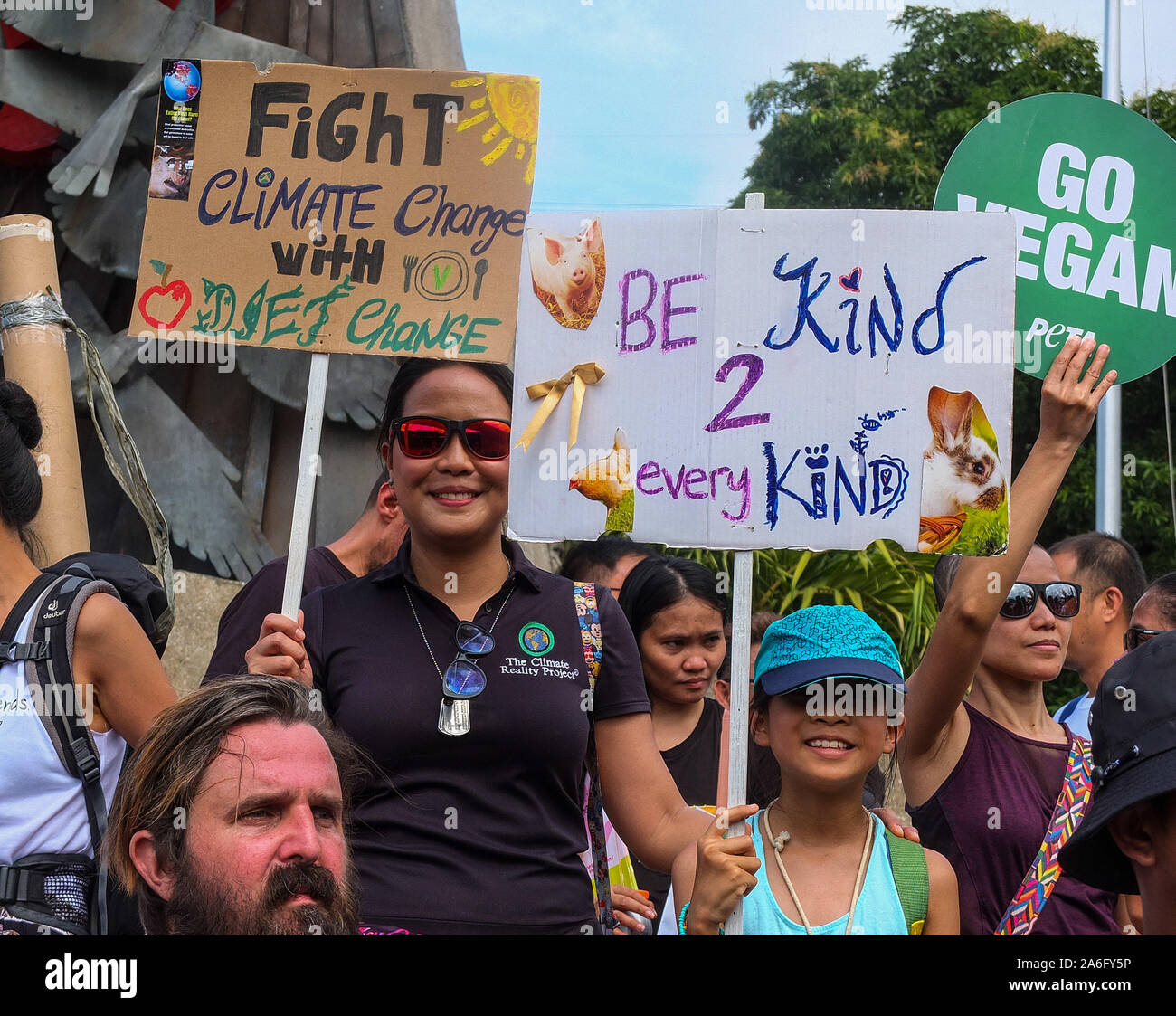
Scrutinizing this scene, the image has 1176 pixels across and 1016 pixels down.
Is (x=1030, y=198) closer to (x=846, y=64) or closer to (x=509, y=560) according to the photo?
(x=509, y=560)

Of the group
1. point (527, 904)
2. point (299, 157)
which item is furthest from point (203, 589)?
point (527, 904)

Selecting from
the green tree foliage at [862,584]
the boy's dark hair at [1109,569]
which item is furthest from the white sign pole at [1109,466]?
the boy's dark hair at [1109,569]

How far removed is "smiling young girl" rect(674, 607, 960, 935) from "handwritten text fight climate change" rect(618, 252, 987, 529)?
26 centimetres

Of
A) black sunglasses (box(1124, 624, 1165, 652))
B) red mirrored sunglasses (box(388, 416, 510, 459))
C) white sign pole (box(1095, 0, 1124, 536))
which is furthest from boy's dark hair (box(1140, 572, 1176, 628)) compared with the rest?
white sign pole (box(1095, 0, 1124, 536))

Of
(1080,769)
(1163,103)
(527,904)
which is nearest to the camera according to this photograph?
(527,904)

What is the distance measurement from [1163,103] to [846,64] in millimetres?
5028

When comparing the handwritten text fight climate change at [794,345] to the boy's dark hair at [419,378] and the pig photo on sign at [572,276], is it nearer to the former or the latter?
the pig photo on sign at [572,276]

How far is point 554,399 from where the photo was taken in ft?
8.87

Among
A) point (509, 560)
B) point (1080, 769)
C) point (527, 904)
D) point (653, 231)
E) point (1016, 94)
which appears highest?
point (1016, 94)

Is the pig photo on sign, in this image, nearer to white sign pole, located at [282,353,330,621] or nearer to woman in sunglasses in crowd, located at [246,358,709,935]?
woman in sunglasses in crowd, located at [246,358,709,935]

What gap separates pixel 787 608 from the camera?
9.10 m

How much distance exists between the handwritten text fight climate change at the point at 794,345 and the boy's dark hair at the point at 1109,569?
221 centimetres

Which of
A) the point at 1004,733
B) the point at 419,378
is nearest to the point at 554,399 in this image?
the point at 419,378

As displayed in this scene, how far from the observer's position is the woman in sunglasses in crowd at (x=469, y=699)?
2559 mm
